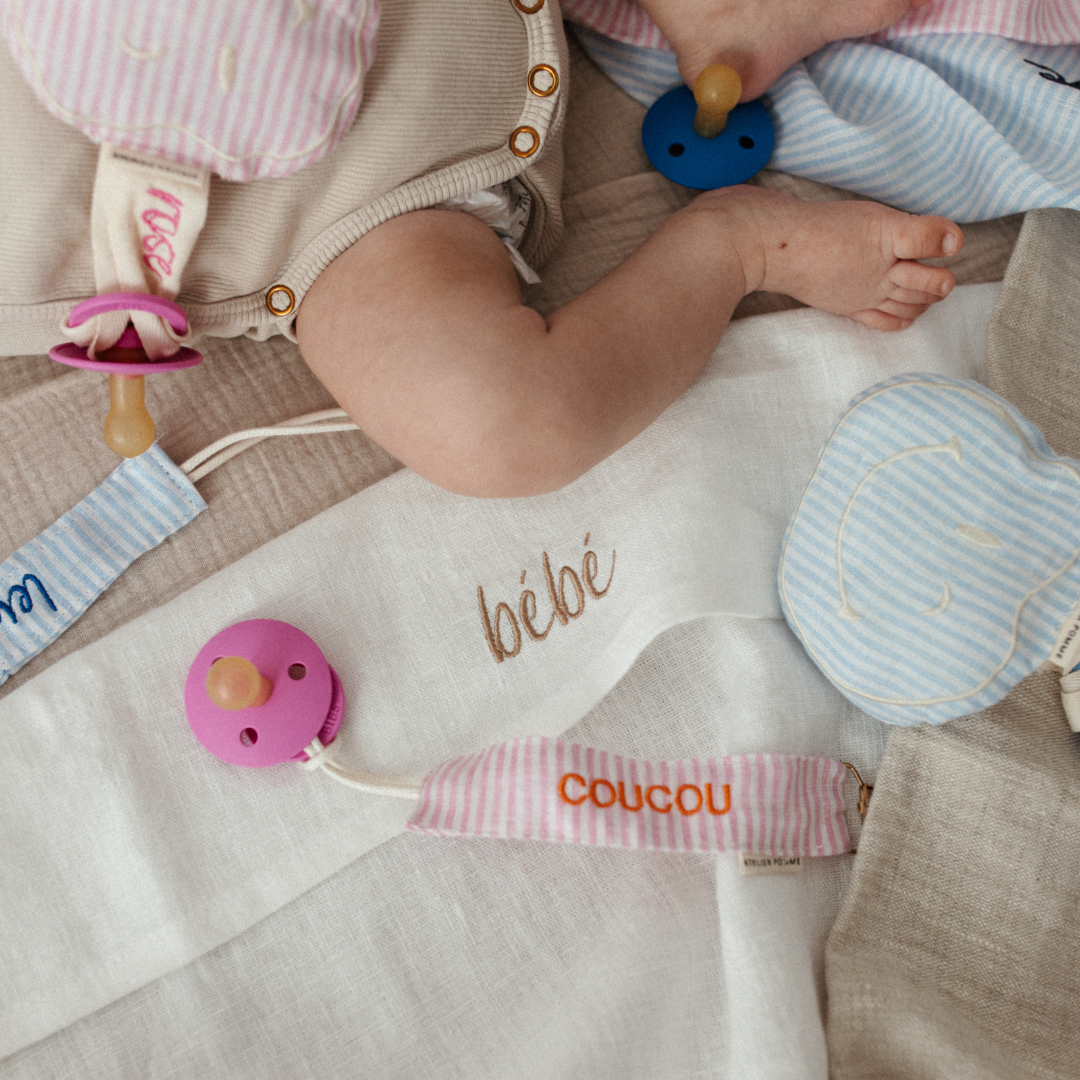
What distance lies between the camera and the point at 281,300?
0.71 m

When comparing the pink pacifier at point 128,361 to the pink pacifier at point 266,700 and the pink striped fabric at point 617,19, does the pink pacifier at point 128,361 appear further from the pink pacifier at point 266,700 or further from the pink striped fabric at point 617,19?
the pink striped fabric at point 617,19

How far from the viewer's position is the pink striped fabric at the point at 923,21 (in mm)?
838

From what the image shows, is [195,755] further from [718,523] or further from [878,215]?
[878,215]

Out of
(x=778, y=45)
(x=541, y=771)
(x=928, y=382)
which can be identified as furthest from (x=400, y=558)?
(x=778, y=45)

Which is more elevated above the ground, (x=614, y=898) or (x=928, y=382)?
(x=928, y=382)

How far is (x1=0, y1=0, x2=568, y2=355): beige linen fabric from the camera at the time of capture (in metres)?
0.61

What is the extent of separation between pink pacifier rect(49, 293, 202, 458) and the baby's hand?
497 millimetres

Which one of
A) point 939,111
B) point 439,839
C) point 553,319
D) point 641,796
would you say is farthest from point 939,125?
point 439,839

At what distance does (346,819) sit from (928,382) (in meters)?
0.52

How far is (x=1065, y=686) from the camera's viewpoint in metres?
0.68

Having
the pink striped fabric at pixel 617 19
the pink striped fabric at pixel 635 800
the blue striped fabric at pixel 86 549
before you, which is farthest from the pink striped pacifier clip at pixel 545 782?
the pink striped fabric at pixel 617 19

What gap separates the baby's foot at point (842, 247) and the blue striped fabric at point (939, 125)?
0.09m

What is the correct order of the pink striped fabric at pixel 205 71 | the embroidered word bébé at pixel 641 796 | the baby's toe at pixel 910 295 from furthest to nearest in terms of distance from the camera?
the baby's toe at pixel 910 295, the embroidered word bébé at pixel 641 796, the pink striped fabric at pixel 205 71

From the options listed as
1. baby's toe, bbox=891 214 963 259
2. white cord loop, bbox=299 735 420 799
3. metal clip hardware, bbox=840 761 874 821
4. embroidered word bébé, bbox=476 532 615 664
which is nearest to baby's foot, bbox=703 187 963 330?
baby's toe, bbox=891 214 963 259
